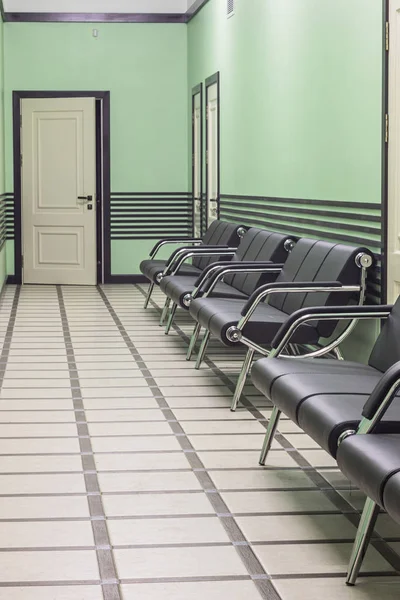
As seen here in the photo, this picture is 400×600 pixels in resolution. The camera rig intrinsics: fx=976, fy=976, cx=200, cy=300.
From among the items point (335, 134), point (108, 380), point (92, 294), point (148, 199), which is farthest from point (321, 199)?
point (148, 199)

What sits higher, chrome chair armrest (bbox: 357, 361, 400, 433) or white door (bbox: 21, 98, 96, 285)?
white door (bbox: 21, 98, 96, 285)

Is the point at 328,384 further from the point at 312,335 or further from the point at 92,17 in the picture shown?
the point at 92,17

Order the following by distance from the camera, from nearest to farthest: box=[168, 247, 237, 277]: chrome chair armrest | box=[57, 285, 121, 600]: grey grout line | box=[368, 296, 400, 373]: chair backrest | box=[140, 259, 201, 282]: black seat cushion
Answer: box=[57, 285, 121, 600]: grey grout line → box=[368, 296, 400, 373]: chair backrest → box=[168, 247, 237, 277]: chrome chair armrest → box=[140, 259, 201, 282]: black seat cushion

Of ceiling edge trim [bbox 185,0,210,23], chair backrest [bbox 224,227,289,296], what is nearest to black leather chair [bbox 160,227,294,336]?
chair backrest [bbox 224,227,289,296]

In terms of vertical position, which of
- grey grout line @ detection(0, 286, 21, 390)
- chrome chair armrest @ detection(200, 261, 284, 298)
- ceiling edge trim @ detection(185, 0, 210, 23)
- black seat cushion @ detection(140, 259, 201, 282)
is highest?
ceiling edge trim @ detection(185, 0, 210, 23)

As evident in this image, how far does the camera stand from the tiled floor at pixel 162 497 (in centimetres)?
278

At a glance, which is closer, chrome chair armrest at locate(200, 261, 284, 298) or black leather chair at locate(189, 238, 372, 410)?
black leather chair at locate(189, 238, 372, 410)

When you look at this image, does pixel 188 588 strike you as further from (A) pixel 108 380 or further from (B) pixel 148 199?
(B) pixel 148 199

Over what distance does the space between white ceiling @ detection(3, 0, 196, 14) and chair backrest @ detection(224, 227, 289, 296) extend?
16.7ft

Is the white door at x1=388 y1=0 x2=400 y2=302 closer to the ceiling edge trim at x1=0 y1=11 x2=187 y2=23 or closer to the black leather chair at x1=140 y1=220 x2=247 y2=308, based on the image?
the black leather chair at x1=140 y1=220 x2=247 y2=308

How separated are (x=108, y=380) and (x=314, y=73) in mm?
2302

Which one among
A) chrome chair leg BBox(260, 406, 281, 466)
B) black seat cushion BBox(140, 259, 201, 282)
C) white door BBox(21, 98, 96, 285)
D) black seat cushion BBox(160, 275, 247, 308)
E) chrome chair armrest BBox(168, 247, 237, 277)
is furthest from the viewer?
white door BBox(21, 98, 96, 285)

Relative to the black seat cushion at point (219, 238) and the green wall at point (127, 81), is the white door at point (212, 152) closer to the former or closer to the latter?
the black seat cushion at point (219, 238)

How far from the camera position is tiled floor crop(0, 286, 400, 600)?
2.78 meters
